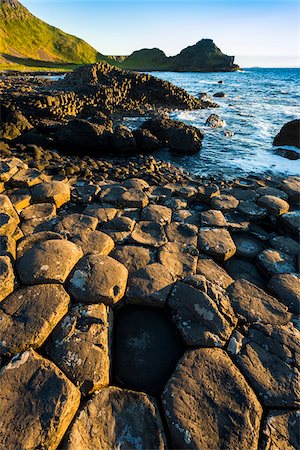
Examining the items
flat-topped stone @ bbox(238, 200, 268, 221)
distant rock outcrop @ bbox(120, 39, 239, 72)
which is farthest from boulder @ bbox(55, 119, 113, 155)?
distant rock outcrop @ bbox(120, 39, 239, 72)

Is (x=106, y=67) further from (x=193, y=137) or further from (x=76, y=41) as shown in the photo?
(x=76, y=41)

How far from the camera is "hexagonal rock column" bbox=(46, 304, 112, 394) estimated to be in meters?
1.88

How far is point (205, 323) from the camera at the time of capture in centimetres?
230

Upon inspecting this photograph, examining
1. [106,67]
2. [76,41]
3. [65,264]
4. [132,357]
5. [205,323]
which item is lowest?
[132,357]

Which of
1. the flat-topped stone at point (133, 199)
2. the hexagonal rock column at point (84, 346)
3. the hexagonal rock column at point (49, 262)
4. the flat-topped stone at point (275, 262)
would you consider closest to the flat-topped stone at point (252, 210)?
the flat-topped stone at point (275, 262)

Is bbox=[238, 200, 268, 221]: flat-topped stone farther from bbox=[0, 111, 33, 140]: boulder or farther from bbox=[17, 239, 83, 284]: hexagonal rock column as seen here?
bbox=[0, 111, 33, 140]: boulder

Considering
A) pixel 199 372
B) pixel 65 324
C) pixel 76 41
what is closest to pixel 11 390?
pixel 65 324

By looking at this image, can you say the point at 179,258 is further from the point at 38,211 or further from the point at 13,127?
the point at 13,127

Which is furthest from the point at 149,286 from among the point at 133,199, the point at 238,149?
the point at 238,149

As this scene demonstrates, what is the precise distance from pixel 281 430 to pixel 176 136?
793 cm

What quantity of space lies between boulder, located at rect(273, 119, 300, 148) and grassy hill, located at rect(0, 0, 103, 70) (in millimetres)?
87372

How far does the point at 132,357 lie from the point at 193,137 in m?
7.58

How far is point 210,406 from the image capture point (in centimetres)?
180

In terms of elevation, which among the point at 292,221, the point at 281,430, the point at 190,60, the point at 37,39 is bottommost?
the point at 281,430
